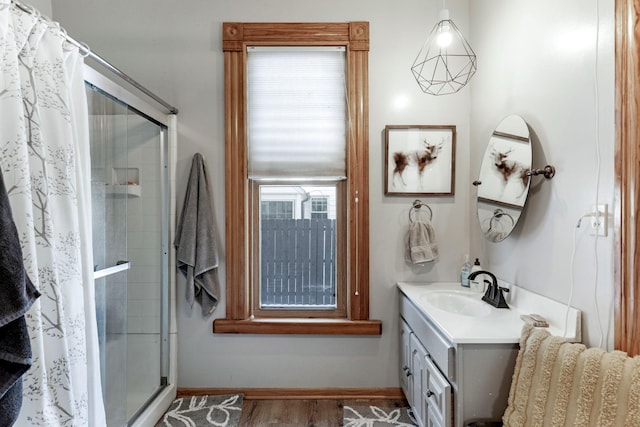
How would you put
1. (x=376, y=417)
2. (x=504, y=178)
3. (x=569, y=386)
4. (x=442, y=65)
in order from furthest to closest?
(x=442, y=65) → (x=376, y=417) → (x=504, y=178) → (x=569, y=386)

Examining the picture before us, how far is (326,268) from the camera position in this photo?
2381 millimetres

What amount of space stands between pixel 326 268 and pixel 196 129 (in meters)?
1.35

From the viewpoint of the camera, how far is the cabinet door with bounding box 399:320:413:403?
1978 millimetres

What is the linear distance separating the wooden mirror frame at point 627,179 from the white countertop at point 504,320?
0.21m

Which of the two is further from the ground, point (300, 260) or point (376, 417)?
point (300, 260)

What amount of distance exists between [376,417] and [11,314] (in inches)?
76.0

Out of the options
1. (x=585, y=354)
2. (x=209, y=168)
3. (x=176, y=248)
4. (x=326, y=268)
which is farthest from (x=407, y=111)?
(x=176, y=248)

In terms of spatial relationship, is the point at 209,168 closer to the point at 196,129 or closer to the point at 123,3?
the point at 196,129

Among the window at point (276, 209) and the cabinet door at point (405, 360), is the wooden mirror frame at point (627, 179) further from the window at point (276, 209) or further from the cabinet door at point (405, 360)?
the window at point (276, 209)

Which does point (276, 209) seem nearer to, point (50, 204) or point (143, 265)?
point (143, 265)

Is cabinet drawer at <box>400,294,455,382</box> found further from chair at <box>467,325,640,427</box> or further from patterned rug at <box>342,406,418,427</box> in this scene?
patterned rug at <box>342,406,418,427</box>

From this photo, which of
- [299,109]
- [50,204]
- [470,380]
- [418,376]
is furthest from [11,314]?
[299,109]

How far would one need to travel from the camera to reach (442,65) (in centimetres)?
227

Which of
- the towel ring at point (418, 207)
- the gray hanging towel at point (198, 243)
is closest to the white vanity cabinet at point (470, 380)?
the towel ring at point (418, 207)
